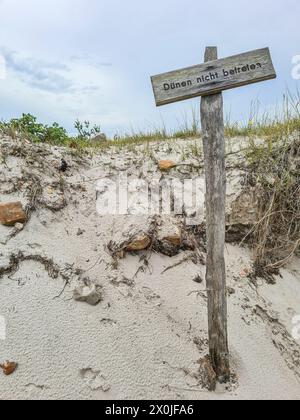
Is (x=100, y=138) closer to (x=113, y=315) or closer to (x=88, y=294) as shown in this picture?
(x=88, y=294)

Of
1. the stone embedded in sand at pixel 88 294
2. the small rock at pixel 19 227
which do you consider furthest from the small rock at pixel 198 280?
the small rock at pixel 19 227

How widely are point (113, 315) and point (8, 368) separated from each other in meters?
0.89

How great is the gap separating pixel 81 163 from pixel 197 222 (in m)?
1.67

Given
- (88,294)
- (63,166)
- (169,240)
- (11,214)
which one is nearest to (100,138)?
(63,166)

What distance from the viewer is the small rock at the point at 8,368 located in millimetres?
2754

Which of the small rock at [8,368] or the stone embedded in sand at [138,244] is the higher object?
the stone embedded in sand at [138,244]

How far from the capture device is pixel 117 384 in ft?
9.27

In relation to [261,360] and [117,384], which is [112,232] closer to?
[117,384]

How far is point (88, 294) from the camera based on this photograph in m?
3.28

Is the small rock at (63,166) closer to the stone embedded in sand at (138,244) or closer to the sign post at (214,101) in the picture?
the stone embedded in sand at (138,244)

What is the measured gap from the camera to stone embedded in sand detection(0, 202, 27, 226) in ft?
12.2

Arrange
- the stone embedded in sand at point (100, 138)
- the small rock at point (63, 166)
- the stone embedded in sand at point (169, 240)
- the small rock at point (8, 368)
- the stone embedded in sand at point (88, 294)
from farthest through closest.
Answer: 1. the stone embedded in sand at point (100, 138)
2. the small rock at point (63, 166)
3. the stone embedded in sand at point (169, 240)
4. the stone embedded in sand at point (88, 294)
5. the small rock at point (8, 368)
